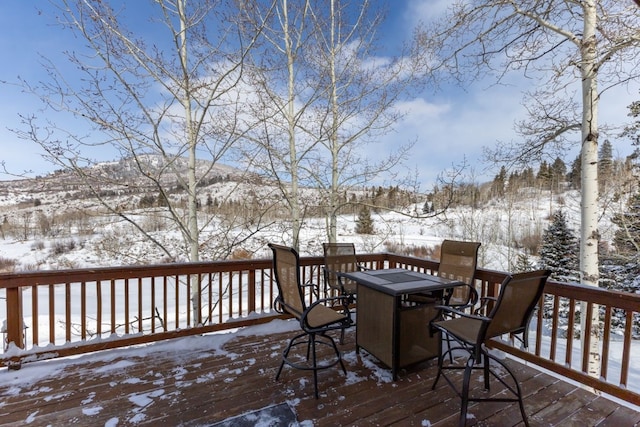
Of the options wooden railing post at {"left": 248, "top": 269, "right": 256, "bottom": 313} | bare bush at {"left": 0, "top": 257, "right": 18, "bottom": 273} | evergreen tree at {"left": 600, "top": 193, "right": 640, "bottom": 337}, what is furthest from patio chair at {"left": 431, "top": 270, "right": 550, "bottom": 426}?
bare bush at {"left": 0, "top": 257, "right": 18, "bottom": 273}

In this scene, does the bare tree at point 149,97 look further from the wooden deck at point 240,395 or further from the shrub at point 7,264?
the shrub at point 7,264

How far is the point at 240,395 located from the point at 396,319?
139 cm

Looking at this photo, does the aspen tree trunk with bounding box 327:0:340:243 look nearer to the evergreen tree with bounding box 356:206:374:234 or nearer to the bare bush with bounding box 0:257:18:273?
the evergreen tree with bounding box 356:206:374:234

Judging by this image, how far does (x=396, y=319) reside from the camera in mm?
2473

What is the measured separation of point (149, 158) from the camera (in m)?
5.08

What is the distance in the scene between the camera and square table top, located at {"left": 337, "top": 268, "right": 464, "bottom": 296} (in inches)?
96.6

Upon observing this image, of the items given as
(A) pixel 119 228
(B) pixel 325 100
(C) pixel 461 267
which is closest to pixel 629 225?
(C) pixel 461 267

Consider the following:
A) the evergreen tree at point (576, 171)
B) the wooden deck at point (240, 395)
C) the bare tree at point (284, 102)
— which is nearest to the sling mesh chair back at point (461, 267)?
the wooden deck at point (240, 395)

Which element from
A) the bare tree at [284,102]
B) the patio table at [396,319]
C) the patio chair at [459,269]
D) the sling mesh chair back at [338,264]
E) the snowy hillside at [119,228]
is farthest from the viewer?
the bare tree at [284,102]

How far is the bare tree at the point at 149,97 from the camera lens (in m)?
4.38

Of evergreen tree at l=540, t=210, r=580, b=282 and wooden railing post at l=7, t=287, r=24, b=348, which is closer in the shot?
wooden railing post at l=7, t=287, r=24, b=348

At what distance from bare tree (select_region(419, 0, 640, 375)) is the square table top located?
3666mm

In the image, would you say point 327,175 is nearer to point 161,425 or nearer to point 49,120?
point 49,120

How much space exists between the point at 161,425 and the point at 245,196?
4.86 metres
